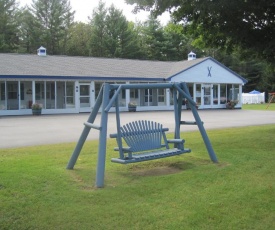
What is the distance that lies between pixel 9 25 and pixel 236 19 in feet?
172

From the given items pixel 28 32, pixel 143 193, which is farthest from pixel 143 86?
pixel 28 32

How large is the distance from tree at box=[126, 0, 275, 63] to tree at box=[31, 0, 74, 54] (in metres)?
49.6

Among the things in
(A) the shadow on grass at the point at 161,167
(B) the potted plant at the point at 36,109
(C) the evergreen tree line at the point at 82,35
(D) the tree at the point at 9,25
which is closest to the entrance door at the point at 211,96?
(B) the potted plant at the point at 36,109

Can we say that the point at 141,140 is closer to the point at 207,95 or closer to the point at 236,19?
the point at 236,19

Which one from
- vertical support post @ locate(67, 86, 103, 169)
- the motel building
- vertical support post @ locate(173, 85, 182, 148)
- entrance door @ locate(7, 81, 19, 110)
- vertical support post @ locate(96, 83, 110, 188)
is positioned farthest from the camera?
the motel building

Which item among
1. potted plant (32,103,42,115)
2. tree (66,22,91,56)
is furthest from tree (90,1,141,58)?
potted plant (32,103,42,115)

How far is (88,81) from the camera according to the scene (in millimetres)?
33219

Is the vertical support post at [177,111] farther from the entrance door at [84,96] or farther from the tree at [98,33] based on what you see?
the tree at [98,33]

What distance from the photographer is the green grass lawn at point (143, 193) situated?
4930mm

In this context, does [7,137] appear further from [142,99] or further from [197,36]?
[142,99]

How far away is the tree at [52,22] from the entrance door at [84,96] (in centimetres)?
2924

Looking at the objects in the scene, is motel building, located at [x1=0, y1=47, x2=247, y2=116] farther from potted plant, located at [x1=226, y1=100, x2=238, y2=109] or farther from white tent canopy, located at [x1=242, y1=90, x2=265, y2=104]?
white tent canopy, located at [x1=242, y1=90, x2=265, y2=104]

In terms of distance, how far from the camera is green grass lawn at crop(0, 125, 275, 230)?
194 inches

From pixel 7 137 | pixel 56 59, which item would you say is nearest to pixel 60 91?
pixel 56 59
